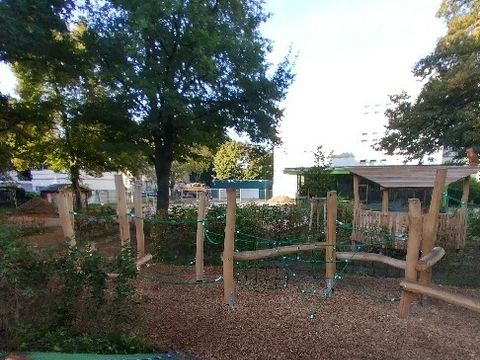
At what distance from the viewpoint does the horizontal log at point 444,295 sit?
12.1ft

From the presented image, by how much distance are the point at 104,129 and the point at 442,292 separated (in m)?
12.1

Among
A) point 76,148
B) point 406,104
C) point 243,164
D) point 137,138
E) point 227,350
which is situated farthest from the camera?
point 243,164

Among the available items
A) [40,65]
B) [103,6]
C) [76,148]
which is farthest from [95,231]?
[103,6]

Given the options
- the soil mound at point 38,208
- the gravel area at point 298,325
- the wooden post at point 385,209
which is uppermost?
the wooden post at point 385,209

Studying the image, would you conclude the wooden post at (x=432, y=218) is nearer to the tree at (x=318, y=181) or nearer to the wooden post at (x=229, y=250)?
the wooden post at (x=229, y=250)

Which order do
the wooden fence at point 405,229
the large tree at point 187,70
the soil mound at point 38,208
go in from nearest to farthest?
the wooden fence at point 405,229 < the large tree at point 187,70 < the soil mound at point 38,208

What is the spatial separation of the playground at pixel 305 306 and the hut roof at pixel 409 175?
1.73m

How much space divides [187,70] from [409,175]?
25.0 ft

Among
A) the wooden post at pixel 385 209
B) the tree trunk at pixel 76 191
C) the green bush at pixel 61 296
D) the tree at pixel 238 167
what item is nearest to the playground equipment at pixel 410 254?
the green bush at pixel 61 296

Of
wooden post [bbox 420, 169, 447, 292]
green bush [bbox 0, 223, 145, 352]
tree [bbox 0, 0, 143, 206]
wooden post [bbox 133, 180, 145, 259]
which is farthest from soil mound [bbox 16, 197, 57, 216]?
wooden post [bbox 420, 169, 447, 292]

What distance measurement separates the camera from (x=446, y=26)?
1811 cm

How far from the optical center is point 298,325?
444 centimetres

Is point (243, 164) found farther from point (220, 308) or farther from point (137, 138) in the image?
point (220, 308)

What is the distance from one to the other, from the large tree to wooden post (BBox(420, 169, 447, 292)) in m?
7.70
